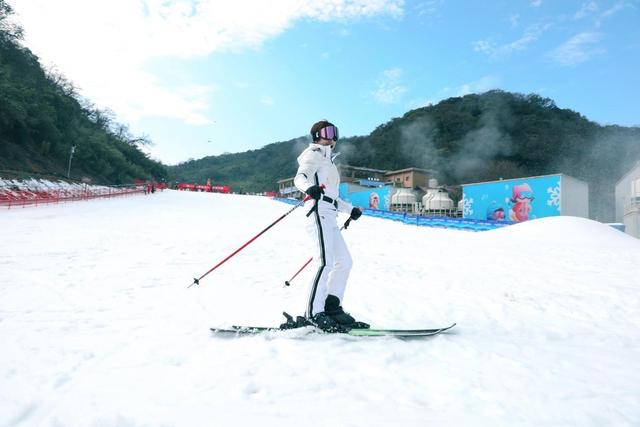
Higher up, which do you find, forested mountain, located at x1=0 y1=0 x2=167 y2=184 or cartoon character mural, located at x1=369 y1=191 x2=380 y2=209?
forested mountain, located at x1=0 y1=0 x2=167 y2=184

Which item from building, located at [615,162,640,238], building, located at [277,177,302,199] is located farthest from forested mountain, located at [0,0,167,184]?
building, located at [615,162,640,238]

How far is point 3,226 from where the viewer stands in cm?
1139

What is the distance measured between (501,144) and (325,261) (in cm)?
8216

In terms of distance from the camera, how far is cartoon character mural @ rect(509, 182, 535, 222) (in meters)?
22.3

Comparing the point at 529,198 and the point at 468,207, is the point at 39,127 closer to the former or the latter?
the point at 468,207

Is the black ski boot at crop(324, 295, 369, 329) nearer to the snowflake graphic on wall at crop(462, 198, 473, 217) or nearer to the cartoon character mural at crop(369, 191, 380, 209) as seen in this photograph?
the snowflake graphic on wall at crop(462, 198, 473, 217)

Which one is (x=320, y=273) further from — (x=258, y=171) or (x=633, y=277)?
(x=258, y=171)

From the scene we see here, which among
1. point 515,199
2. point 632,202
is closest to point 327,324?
point 515,199

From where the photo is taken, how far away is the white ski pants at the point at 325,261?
3395 mm

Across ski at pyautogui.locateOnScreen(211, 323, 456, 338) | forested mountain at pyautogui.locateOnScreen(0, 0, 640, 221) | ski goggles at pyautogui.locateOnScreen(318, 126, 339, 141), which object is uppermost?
forested mountain at pyautogui.locateOnScreen(0, 0, 640, 221)

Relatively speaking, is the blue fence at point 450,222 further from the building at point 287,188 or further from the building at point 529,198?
the building at point 287,188

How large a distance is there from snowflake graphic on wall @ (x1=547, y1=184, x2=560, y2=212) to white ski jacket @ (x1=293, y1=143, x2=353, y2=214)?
22236mm

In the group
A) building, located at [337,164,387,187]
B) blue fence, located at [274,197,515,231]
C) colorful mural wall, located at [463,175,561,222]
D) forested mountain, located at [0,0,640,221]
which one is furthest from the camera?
building, located at [337,164,387,187]

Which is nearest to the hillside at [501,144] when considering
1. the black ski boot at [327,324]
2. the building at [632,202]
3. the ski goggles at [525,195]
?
the building at [632,202]
